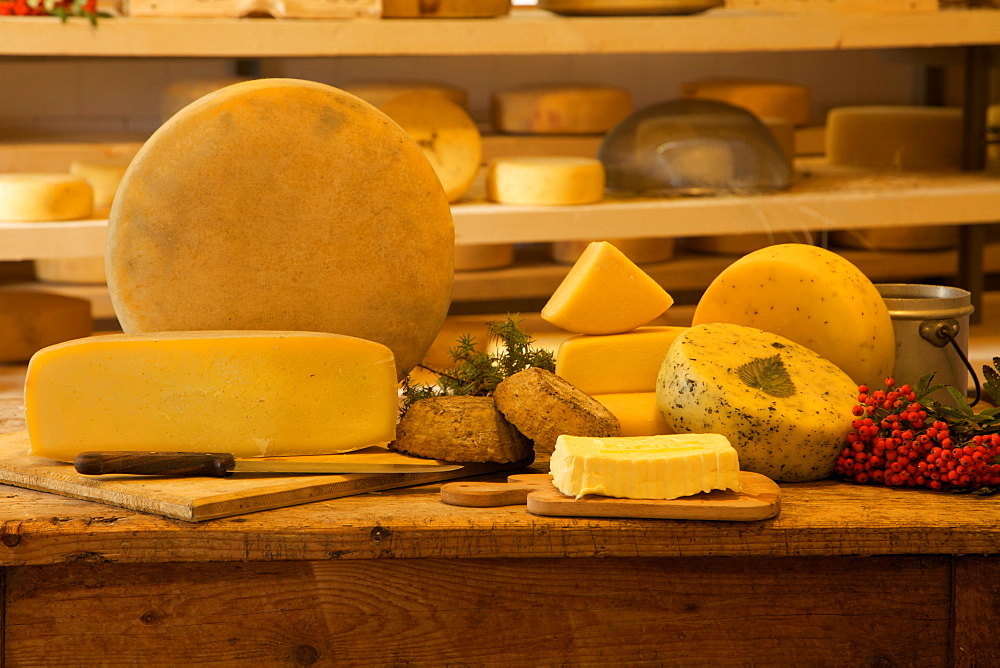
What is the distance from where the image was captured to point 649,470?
79 centimetres

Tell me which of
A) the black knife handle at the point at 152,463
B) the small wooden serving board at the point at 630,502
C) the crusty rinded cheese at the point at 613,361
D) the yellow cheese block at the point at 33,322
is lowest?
the yellow cheese block at the point at 33,322

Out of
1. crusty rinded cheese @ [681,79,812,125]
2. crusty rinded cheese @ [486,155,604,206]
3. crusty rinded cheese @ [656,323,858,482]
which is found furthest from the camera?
crusty rinded cheese @ [681,79,812,125]

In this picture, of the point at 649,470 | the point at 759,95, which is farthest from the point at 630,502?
the point at 759,95

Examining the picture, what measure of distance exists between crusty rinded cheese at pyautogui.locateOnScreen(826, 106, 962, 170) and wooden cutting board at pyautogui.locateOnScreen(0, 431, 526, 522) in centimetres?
175

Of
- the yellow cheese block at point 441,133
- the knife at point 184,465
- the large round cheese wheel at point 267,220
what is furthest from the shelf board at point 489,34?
the knife at point 184,465

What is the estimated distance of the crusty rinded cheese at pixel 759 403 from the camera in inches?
34.4

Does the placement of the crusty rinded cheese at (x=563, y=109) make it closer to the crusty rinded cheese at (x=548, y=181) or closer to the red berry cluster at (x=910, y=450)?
the crusty rinded cheese at (x=548, y=181)

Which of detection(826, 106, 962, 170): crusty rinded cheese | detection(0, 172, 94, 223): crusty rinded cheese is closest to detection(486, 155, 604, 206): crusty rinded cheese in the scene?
detection(0, 172, 94, 223): crusty rinded cheese

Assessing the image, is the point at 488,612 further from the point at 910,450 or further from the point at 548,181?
the point at 548,181

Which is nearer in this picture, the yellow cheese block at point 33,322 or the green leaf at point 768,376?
the green leaf at point 768,376

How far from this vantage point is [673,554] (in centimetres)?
78

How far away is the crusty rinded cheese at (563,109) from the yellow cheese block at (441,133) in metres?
0.59

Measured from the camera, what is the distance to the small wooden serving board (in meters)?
0.78

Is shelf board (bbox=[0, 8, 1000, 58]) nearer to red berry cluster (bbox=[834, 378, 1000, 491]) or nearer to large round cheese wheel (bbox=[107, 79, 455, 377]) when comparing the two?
large round cheese wheel (bbox=[107, 79, 455, 377])
